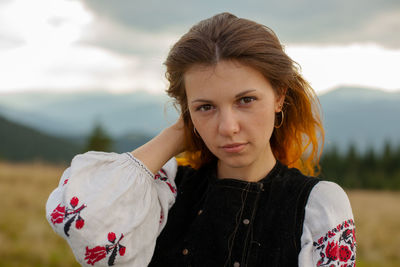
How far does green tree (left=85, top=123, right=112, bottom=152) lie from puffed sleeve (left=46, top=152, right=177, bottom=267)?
1344 inches

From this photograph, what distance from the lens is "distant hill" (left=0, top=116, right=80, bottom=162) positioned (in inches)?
3328

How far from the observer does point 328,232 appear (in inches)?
80.6

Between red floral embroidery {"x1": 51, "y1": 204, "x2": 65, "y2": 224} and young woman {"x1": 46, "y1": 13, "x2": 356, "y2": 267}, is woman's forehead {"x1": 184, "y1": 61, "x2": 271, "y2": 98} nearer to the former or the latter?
young woman {"x1": 46, "y1": 13, "x2": 356, "y2": 267}

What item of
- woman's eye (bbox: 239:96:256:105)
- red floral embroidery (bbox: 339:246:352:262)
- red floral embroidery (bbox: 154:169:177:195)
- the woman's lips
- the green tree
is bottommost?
the green tree

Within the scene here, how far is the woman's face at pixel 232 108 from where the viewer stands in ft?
6.95

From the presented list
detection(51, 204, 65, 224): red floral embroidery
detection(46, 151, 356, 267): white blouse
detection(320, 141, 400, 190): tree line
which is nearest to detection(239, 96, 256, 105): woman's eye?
detection(46, 151, 356, 267): white blouse

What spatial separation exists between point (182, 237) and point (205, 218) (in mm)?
184

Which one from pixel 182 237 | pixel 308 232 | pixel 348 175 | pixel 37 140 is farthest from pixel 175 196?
pixel 37 140

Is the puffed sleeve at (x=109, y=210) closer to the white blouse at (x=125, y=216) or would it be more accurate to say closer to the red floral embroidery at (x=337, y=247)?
the white blouse at (x=125, y=216)

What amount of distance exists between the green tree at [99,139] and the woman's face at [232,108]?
34.5 m

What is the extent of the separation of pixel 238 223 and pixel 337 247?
540mm

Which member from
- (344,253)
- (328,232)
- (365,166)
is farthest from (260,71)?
(365,166)

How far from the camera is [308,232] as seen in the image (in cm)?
208

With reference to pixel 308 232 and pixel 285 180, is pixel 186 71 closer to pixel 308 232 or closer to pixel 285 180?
pixel 285 180
